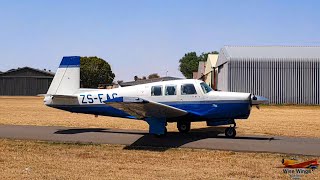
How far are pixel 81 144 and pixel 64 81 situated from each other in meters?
5.14

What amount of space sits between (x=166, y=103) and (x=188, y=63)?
557ft

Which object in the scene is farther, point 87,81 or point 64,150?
point 87,81

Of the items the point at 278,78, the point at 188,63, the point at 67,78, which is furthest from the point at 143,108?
the point at 188,63

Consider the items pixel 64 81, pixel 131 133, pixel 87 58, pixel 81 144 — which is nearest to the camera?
pixel 81 144

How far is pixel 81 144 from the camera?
12672 mm

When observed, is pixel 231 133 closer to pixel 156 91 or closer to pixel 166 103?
pixel 166 103

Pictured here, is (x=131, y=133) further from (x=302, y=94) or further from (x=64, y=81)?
(x=302, y=94)

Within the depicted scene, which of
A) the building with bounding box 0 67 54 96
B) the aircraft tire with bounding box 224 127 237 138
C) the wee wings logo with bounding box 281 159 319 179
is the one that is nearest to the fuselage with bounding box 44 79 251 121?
the aircraft tire with bounding box 224 127 237 138

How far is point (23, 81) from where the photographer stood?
9400cm

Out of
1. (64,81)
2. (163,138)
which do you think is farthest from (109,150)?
(64,81)

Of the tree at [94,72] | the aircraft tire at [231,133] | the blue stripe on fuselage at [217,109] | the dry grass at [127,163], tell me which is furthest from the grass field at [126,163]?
the tree at [94,72]

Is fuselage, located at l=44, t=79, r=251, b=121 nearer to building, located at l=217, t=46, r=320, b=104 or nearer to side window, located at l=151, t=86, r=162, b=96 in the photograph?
side window, located at l=151, t=86, r=162, b=96

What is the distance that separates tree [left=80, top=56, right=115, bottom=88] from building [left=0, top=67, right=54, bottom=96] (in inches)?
549

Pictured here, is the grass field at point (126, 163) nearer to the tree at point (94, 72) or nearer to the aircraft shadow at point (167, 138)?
the aircraft shadow at point (167, 138)
